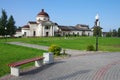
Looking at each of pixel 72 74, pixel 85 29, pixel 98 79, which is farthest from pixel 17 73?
pixel 85 29

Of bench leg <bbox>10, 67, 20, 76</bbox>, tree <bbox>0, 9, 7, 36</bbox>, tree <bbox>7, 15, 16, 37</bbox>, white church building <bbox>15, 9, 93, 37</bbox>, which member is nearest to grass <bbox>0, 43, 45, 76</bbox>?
bench leg <bbox>10, 67, 20, 76</bbox>

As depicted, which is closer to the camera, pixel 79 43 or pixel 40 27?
pixel 79 43

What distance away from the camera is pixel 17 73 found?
11453 millimetres

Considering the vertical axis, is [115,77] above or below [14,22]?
below

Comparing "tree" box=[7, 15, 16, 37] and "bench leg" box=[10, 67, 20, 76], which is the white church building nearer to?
"tree" box=[7, 15, 16, 37]

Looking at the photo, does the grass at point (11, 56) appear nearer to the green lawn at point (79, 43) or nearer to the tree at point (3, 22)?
the green lawn at point (79, 43)

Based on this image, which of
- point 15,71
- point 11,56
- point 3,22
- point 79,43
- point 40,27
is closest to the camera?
point 15,71

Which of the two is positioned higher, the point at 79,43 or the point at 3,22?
the point at 3,22

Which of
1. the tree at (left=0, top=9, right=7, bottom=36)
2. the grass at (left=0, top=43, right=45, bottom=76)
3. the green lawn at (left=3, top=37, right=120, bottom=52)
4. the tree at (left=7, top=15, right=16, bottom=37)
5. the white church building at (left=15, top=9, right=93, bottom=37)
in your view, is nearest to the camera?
the grass at (left=0, top=43, right=45, bottom=76)

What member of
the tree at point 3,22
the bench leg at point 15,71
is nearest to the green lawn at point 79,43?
the bench leg at point 15,71

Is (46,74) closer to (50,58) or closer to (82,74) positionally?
(82,74)

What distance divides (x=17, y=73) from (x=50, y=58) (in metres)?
4.78

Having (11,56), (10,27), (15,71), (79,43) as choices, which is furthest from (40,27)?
(15,71)

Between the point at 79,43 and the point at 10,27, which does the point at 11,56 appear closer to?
the point at 79,43
